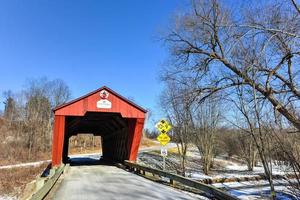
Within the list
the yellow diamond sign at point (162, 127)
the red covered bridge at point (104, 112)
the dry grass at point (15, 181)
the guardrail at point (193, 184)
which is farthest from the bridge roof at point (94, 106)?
the dry grass at point (15, 181)

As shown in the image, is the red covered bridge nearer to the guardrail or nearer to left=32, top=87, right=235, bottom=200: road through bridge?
left=32, top=87, right=235, bottom=200: road through bridge

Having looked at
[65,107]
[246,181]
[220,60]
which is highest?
[220,60]

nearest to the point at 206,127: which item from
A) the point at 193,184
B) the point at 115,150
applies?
the point at 115,150

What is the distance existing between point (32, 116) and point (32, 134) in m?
7.34

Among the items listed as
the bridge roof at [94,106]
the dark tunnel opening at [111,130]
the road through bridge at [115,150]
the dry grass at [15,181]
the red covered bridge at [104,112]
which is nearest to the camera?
the road through bridge at [115,150]

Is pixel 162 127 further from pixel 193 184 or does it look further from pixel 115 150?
pixel 115 150

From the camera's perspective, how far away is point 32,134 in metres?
50.5

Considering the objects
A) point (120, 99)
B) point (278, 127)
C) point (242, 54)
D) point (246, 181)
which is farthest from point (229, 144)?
point (278, 127)

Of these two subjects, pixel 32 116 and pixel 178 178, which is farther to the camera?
pixel 32 116

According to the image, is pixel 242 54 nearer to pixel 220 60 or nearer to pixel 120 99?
pixel 220 60

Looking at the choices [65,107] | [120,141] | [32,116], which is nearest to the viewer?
[65,107]

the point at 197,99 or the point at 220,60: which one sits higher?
the point at 220,60

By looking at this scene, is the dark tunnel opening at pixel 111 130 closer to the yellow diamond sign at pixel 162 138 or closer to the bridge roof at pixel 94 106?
the bridge roof at pixel 94 106

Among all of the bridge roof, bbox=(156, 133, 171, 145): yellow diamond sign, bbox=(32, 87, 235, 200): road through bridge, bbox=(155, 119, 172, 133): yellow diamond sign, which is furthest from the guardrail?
the bridge roof
